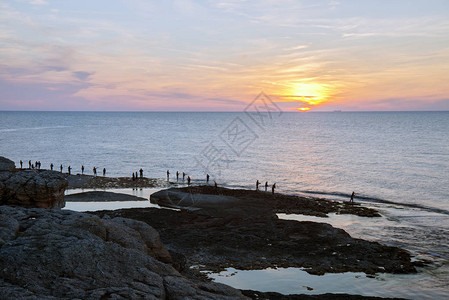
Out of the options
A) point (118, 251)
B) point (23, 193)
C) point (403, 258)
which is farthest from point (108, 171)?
point (118, 251)

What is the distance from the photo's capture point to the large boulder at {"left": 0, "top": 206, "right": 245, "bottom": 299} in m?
9.30

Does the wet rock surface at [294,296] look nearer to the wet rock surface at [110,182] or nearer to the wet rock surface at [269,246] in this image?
the wet rock surface at [269,246]

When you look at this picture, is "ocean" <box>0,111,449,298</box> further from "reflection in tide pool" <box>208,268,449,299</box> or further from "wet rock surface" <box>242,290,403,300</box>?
"wet rock surface" <box>242,290,403,300</box>

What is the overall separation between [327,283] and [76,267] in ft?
52.6

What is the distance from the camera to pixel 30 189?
21.3m

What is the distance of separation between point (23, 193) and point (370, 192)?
48.2 meters

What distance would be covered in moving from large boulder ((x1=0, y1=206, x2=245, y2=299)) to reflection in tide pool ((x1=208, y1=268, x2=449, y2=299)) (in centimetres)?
993

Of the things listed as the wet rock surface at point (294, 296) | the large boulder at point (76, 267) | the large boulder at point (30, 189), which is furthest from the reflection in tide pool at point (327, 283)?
the large boulder at point (30, 189)

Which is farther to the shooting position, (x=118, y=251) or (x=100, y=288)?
(x=118, y=251)

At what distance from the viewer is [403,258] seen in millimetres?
25750

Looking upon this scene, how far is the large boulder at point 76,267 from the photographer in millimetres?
9305

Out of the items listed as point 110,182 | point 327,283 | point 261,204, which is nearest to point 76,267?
point 327,283

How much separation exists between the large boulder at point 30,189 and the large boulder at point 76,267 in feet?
29.0

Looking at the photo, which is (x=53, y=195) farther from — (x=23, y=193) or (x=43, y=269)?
(x=43, y=269)
